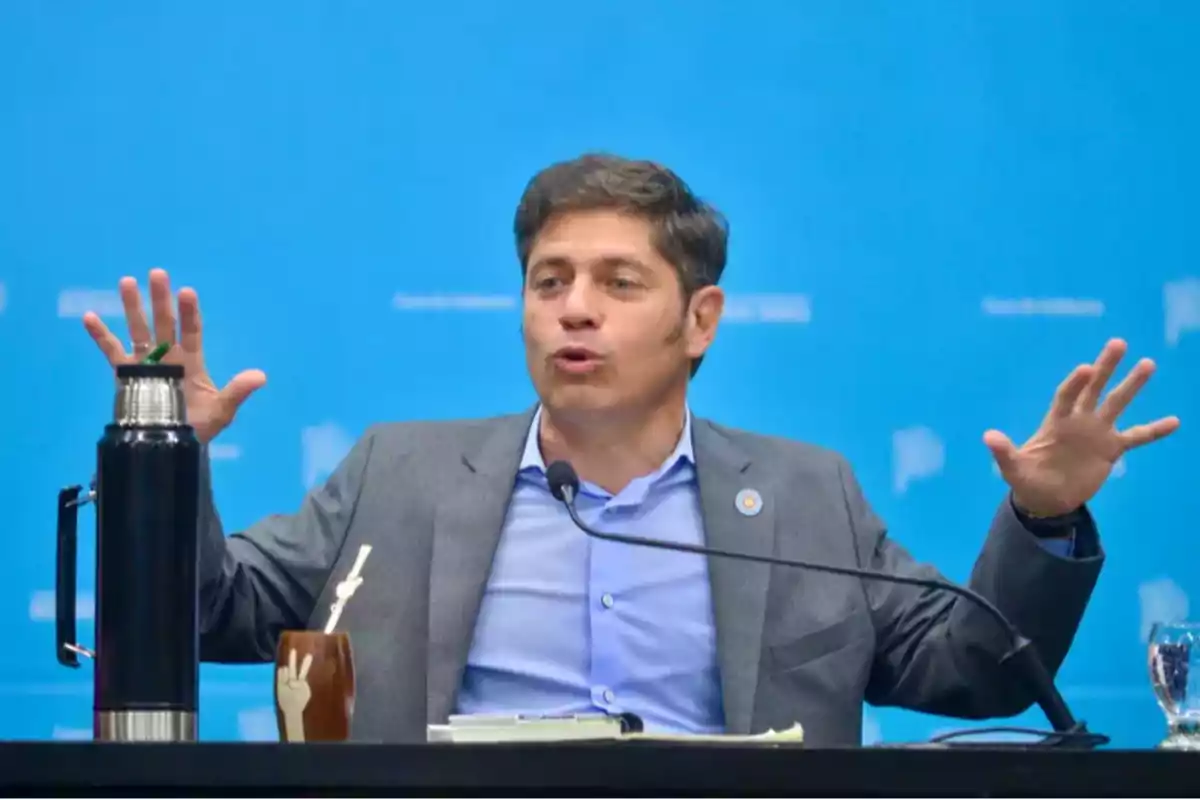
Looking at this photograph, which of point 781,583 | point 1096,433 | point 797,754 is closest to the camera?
point 797,754

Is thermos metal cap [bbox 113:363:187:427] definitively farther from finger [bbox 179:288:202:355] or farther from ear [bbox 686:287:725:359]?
ear [bbox 686:287:725:359]

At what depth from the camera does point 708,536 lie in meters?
2.57

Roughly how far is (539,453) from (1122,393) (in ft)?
2.80

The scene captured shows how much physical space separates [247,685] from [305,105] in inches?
34.1

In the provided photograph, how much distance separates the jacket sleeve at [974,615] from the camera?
2.20m

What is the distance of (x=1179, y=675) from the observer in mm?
1997

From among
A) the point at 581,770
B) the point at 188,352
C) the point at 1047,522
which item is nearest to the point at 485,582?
the point at 188,352

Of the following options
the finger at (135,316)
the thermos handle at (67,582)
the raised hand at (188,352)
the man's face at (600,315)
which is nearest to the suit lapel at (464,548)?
the man's face at (600,315)

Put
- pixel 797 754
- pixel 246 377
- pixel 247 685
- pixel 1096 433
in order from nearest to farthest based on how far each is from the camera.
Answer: pixel 797 754 → pixel 1096 433 → pixel 246 377 → pixel 247 685

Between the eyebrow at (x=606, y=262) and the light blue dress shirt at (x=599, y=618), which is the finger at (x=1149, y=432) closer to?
the light blue dress shirt at (x=599, y=618)

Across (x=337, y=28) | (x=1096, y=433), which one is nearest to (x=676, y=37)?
(x=337, y=28)

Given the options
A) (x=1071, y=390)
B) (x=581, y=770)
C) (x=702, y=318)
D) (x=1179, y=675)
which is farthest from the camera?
(x=702, y=318)

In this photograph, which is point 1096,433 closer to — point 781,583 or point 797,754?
point 781,583

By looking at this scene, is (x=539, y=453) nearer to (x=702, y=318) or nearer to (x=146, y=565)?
(x=702, y=318)
